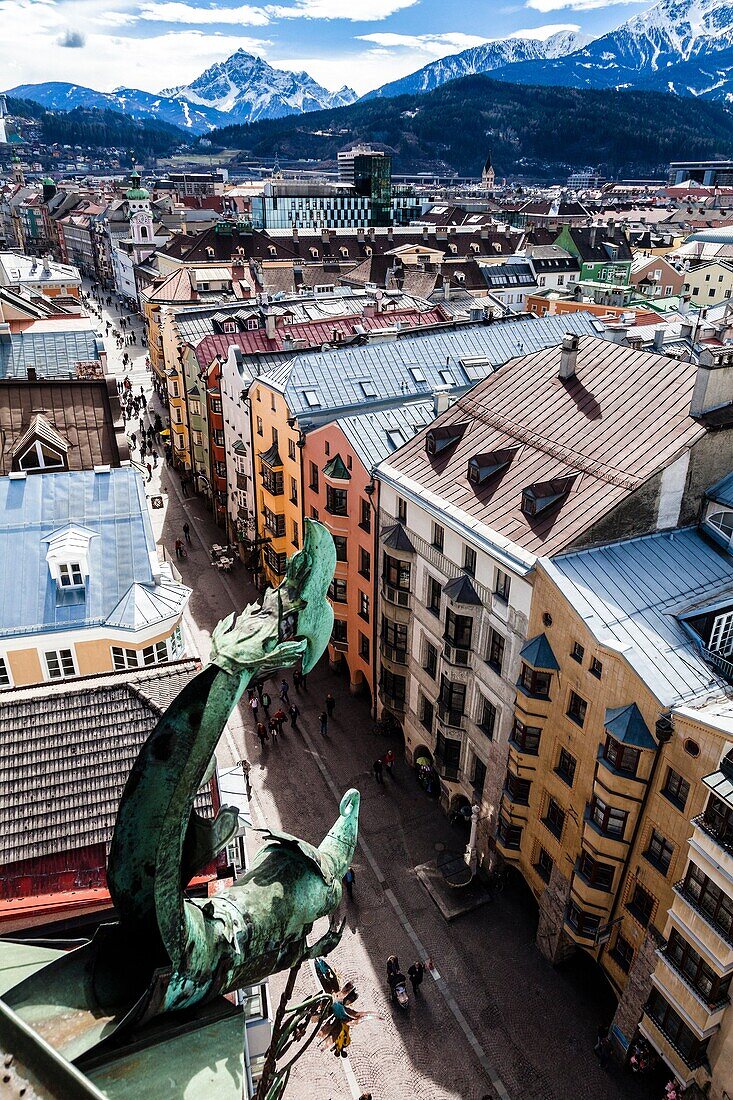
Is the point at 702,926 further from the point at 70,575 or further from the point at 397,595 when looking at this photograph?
the point at 70,575

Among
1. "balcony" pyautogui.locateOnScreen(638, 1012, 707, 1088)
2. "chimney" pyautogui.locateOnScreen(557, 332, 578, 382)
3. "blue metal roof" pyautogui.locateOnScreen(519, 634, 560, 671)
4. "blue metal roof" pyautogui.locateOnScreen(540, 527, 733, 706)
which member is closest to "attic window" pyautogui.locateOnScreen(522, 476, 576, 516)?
"blue metal roof" pyautogui.locateOnScreen(540, 527, 733, 706)

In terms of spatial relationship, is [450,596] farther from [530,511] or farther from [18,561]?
[18,561]

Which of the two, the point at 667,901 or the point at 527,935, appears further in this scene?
the point at 527,935

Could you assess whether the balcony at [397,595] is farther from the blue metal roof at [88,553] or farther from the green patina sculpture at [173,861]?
the green patina sculpture at [173,861]

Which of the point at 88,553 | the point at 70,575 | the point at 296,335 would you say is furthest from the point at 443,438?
the point at 296,335

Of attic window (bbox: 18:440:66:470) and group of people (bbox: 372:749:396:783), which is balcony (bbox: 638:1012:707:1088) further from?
attic window (bbox: 18:440:66:470)

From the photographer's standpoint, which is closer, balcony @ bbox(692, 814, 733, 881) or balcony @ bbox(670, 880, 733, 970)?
balcony @ bbox(692, 814, 733, 881)

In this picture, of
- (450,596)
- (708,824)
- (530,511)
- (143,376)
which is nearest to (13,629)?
(450,596)
